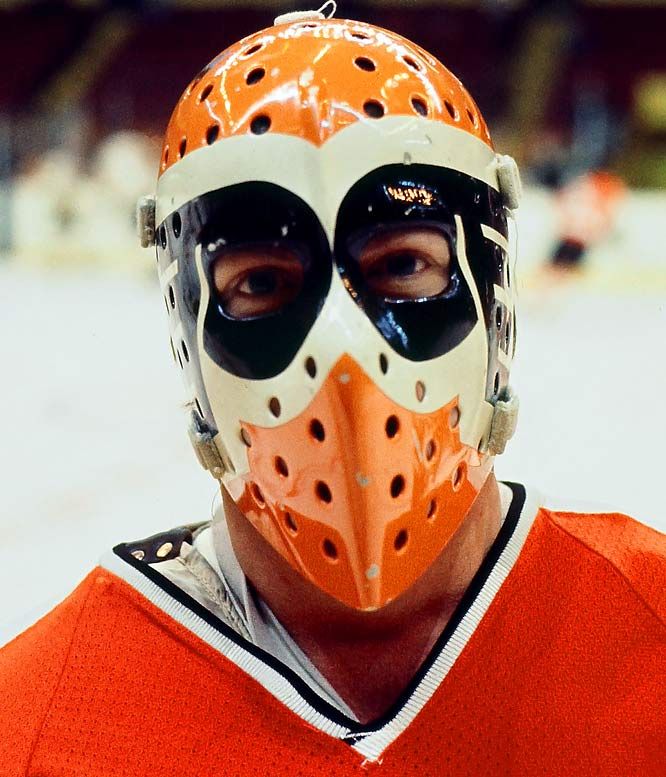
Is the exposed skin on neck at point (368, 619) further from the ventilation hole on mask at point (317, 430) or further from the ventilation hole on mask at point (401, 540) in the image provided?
the ventilation hole on mask at point (317, 430)

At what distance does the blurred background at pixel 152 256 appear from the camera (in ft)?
10.6

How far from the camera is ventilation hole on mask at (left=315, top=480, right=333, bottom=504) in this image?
119 cm

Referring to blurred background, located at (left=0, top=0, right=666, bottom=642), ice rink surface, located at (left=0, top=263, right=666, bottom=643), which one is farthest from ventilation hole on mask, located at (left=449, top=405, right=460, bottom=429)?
blurred background, located at (left=0, top=0, right=666, bottom=642)

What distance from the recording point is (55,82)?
1382 cm

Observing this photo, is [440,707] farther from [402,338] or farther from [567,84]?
[567,84]

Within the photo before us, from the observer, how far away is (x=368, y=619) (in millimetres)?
1299

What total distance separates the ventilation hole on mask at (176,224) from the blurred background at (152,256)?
1.30 m

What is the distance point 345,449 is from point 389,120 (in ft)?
1.46

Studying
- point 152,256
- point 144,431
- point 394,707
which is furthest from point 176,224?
point 152,256

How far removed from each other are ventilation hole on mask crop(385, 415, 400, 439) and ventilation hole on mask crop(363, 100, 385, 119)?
0.41 m

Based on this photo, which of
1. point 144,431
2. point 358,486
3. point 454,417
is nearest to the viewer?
point 358,486

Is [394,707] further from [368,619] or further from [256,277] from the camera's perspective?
[256,277]

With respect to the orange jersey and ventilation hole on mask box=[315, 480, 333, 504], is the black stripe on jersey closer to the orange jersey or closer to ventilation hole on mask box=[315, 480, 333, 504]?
the orange jersey

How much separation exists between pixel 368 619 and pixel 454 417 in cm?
31
